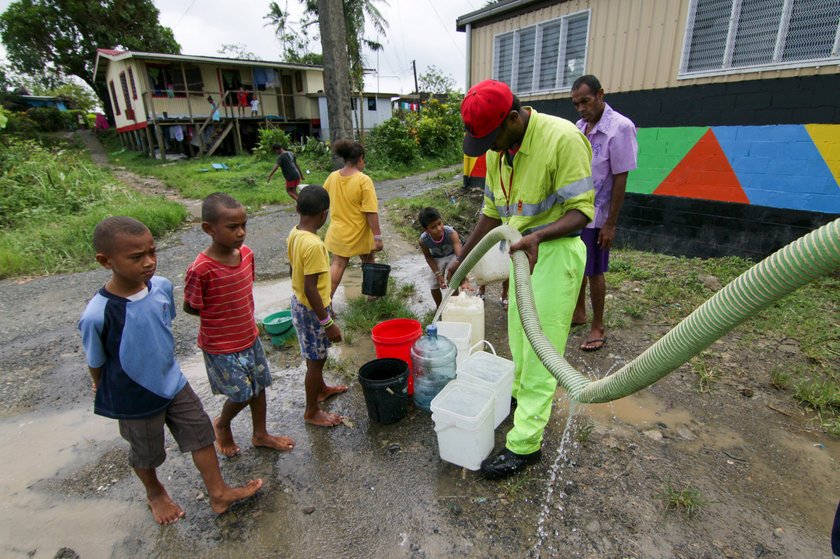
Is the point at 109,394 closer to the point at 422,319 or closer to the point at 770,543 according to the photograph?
the point at 422,319

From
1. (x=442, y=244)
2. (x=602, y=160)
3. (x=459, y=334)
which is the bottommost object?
(x=459, y=334)

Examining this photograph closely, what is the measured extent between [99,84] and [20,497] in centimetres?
3421

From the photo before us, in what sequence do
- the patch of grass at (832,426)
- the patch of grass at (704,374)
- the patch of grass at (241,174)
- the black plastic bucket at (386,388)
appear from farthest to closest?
the patch of grass at (241,174), the patch of grass at (704,374), the black plastic bucket at (386,388), the patch of grass at (832,426)

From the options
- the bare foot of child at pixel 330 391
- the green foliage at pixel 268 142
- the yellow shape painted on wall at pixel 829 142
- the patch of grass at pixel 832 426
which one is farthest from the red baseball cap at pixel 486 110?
the green foliage at pixel 268 142

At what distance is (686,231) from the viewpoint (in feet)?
20.5

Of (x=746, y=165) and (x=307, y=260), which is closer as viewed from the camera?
(x=307, y=260)

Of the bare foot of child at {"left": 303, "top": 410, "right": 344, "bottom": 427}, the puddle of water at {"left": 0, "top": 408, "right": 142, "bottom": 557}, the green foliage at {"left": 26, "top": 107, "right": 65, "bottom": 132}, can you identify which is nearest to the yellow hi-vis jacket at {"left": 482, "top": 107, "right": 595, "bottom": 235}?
the bare foot of child at {"left": 303, "top": 410, "right": 344, "bottom": 427}

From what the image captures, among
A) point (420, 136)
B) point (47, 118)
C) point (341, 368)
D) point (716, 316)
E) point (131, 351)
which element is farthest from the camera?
point (47, 118)

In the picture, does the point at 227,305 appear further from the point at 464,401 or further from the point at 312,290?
the point at 464,401

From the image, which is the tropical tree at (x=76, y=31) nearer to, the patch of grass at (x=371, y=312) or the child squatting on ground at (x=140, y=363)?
the patch of grass at (x=371, y=312)

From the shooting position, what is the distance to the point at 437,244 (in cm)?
437

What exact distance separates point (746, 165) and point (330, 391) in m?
5.75

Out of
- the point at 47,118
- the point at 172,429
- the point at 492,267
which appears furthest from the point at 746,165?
the point at 47,118

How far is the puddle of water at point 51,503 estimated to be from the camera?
222cm
